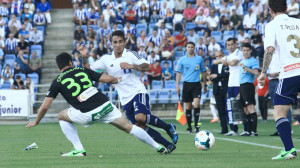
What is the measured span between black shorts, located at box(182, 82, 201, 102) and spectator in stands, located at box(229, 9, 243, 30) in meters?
14.0

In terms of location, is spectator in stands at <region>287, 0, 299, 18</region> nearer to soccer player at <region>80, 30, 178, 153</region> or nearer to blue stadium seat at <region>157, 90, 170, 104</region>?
blue stadium seat at <region>157, 90, 170, 104</region>

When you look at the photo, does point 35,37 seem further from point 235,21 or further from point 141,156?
point 141,156

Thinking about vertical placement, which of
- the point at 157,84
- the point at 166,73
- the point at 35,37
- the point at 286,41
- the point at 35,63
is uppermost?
the point at 286,41

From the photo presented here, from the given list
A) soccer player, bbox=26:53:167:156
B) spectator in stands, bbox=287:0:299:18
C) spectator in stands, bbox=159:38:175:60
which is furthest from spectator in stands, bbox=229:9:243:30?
soccer player, bbox=26:53:167:156

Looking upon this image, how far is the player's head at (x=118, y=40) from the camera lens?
10.4 meters

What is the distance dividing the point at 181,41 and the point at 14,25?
7682 millimetres

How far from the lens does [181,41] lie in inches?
1108

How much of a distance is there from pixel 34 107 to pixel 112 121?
51.6 ft

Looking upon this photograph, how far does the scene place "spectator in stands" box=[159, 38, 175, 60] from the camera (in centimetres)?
2736

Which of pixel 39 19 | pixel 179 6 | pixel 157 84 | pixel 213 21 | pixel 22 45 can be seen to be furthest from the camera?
pixel 179 6

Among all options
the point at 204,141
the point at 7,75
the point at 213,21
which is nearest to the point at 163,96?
the point at 213,21

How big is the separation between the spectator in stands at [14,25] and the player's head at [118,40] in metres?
18.3

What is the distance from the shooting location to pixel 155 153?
388 inches

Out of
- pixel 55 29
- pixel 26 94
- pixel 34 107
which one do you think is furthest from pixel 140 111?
pixel 55 29
